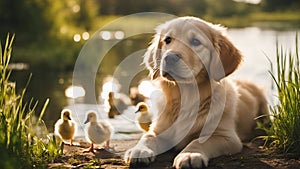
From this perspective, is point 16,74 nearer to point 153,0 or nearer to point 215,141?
point 215,141

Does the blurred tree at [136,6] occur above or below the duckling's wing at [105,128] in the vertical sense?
above

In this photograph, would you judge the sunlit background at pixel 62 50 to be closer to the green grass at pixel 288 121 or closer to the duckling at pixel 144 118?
the green grass at pixel 288 121

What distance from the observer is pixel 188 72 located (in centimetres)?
527

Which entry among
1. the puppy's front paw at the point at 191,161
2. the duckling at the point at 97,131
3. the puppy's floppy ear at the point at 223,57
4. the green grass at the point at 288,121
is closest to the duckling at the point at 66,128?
the duckling at the point at 97,131

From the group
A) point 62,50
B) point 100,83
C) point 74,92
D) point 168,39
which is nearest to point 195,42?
point 168,39

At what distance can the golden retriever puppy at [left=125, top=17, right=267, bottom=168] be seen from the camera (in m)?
5.35

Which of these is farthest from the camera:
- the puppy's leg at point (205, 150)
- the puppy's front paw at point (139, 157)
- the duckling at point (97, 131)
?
the duckling at point (97, 131)

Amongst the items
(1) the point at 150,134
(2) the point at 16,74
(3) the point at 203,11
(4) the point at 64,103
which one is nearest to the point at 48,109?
(4) the point at 64,103

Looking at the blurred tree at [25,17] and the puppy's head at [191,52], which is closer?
the puppy's head at [191,52]

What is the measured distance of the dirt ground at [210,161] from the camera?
15.9 feet

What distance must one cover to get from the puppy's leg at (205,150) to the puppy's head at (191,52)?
0.60 meters

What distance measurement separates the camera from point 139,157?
15.9 feet

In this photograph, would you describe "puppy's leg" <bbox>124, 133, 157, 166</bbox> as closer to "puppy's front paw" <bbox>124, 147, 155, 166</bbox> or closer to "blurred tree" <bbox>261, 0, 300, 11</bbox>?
"puppy's front paw" <bbox>124, 147, 155, 166</bbox>

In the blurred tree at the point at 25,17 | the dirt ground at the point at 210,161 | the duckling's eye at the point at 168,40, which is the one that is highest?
the blurred tree at the point at 25,17
